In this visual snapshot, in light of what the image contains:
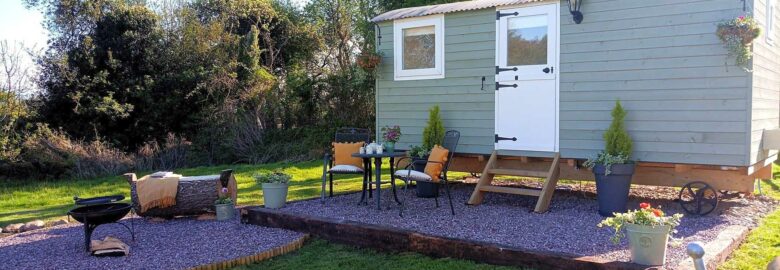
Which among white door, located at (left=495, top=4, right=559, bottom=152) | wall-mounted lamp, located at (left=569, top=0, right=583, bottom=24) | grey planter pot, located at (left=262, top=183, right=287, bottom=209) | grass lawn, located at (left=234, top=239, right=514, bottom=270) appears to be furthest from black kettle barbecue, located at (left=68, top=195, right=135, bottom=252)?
wall-mounted lamp, located at (left=569, top=0, right=583, bottom=24)

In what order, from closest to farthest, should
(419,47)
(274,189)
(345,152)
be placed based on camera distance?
(274,189), (345,152), (419,47)

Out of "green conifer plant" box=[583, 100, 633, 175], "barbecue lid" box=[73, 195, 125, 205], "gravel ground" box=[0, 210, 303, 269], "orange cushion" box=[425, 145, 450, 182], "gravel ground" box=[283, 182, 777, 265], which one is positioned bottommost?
"gravel ground" box=[0, 210, 303, 269]

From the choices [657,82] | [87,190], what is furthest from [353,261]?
[87,190]

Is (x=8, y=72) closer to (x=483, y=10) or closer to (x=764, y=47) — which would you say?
(x=483, y=10)

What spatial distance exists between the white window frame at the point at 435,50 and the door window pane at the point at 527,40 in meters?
0.88

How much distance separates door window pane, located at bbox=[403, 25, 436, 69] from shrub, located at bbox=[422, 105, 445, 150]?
0.61 meters

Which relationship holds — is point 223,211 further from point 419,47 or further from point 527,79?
point 527,79

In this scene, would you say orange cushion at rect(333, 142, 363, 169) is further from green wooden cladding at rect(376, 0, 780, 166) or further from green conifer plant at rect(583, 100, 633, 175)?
green conifer plant at rect(583, 100, 633, 175)

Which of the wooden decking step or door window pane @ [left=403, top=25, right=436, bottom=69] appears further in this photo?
door window pane @ [left=403, top=25, right=436, bottom=69]

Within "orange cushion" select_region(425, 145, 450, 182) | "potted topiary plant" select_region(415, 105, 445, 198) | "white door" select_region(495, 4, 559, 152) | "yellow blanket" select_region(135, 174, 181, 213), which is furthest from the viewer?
"potted topiary plant" select_region(415, 105, 445, 198)

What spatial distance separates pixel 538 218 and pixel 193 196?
11.1 feet

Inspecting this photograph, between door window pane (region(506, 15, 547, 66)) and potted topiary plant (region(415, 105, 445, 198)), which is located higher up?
door window pane (region(506, 15, 547, 66))

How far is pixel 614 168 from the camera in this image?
16.7ft

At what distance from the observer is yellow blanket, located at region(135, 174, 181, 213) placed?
551 cm
